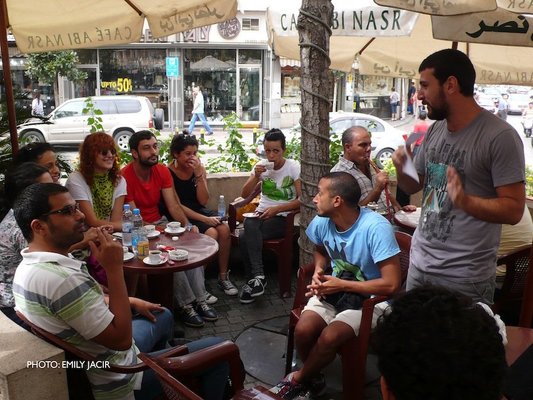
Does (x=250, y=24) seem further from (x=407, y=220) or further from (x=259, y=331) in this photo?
(x=259, y=331)

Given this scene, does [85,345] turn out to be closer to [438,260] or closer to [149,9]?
[438,260]

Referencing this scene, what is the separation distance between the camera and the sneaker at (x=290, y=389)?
2990 mm

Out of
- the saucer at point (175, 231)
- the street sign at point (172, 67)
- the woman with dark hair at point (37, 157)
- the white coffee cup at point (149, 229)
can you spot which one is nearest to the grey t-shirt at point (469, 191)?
the saucer at point (175, 231)

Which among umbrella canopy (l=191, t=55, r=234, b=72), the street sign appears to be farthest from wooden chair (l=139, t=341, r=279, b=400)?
umbrella canopy (l=191, t=55, r=234, b=72)

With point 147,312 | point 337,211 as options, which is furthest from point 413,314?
point 147,312

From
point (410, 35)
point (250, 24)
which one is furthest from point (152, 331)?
point (250, 24)

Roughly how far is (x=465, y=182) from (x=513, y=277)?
179cm

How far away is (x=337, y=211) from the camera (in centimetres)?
305

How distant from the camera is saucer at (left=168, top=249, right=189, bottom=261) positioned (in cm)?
366

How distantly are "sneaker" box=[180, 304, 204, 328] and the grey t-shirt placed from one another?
7.32ft

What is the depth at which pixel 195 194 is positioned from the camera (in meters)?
5.13

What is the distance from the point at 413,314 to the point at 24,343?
1.69m

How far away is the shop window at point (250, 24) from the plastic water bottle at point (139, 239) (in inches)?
753

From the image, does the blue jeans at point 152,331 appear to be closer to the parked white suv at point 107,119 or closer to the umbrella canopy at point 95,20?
the umbrella canopy at point 95,20
